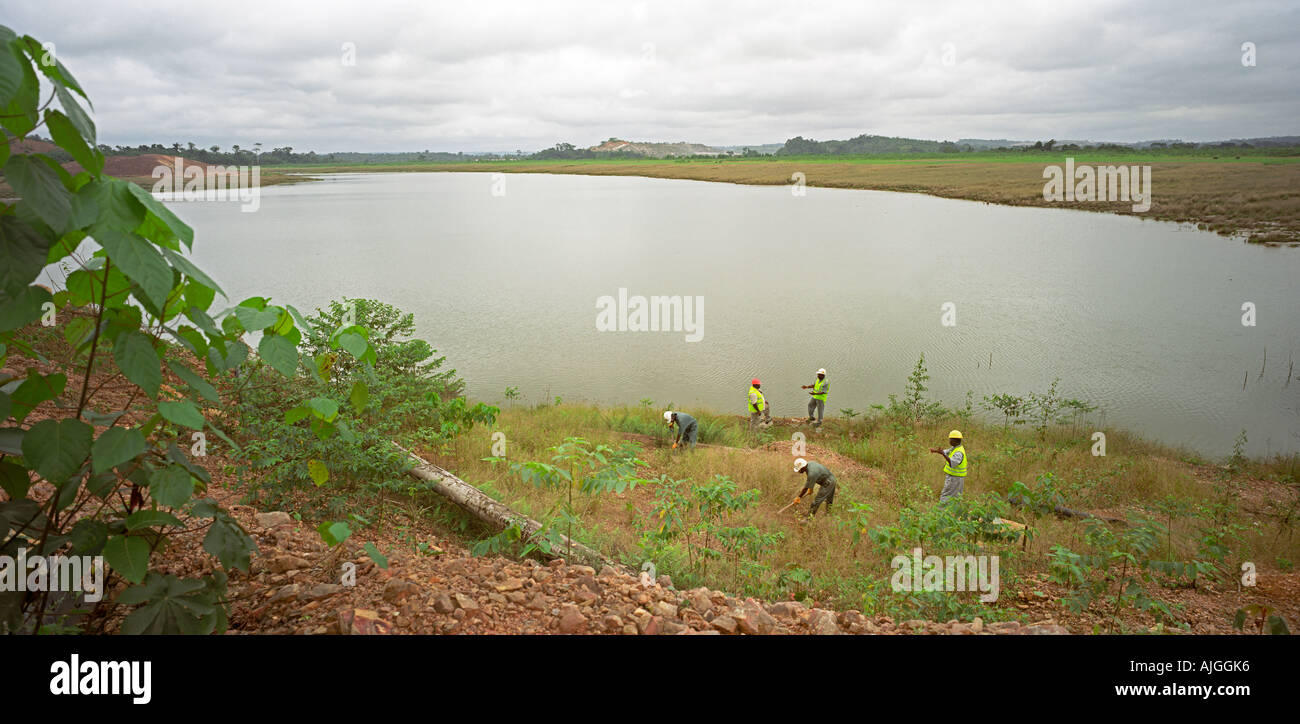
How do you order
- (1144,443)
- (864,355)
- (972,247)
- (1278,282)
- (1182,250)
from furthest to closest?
(972,247) < (1182,250) < (1278,282) < (864,355) < (1144,443)

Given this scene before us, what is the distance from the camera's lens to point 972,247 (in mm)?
35375

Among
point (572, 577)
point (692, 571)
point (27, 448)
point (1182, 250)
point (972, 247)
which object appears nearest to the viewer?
point (27, 448)

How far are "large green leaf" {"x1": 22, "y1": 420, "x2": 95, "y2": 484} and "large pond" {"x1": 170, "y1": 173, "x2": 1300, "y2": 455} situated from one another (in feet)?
46.0

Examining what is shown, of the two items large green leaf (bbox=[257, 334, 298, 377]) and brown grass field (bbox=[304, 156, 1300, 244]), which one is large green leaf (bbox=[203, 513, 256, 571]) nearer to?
large green leaf (bbox=[257, 334, 298, 377])

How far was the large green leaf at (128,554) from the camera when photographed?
1.78 meters

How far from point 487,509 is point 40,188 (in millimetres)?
5048

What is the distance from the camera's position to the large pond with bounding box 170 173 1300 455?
1642 centimetres

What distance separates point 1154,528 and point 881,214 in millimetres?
50106

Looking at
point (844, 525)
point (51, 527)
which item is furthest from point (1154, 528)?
point (51, 527)

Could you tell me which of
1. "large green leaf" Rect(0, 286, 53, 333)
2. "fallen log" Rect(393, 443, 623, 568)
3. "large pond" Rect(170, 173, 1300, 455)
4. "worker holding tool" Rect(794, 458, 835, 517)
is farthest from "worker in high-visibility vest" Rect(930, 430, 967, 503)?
"large green leaf" Rect(0, 286, 53, 333)

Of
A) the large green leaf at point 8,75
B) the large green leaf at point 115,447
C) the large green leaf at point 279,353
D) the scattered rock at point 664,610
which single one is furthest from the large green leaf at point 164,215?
the scattered rock at point 664,610

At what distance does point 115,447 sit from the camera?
1.59m

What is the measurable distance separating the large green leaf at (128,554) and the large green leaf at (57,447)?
32 centimetres

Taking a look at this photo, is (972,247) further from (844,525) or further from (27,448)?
(27,448)
